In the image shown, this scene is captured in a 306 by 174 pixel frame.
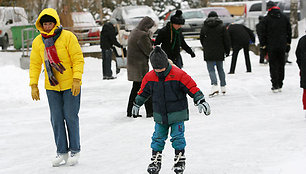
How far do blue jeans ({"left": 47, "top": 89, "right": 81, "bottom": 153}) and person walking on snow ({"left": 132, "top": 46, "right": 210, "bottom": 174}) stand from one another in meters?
0.95

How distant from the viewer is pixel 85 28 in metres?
23.5

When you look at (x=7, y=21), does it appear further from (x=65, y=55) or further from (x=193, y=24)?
(x=65, y=55)

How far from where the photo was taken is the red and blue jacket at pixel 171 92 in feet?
18.8

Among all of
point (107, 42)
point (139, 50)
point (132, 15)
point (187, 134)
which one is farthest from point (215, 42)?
Answer: point (132, 15)

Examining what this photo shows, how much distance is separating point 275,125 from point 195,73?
9.11 m

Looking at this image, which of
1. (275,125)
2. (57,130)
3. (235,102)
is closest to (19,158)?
(57,130)

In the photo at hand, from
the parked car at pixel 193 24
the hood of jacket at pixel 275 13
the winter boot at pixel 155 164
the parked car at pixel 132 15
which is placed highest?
the hood of jacket at pixel 275 13

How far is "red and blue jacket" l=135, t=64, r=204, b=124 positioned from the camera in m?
5.73

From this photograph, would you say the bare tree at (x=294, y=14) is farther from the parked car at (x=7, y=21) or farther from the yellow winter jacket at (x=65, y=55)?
the yellow winter jacket at (x=65, y=55)

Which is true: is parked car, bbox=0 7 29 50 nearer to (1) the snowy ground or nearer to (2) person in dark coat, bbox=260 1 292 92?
(1) the snowy ground

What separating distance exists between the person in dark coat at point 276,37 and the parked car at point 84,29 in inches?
485

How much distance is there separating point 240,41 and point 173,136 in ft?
36.5

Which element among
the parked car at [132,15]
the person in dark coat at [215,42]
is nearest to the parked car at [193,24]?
the parked car at [132,15]

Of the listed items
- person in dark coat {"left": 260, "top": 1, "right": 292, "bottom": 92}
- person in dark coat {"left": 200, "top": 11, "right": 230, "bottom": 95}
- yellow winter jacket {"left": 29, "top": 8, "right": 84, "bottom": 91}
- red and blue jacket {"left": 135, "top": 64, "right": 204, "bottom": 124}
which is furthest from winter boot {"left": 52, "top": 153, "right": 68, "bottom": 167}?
person in dark coat {"left": 260, "top": 1, "right": 292, "bottom": 92}
